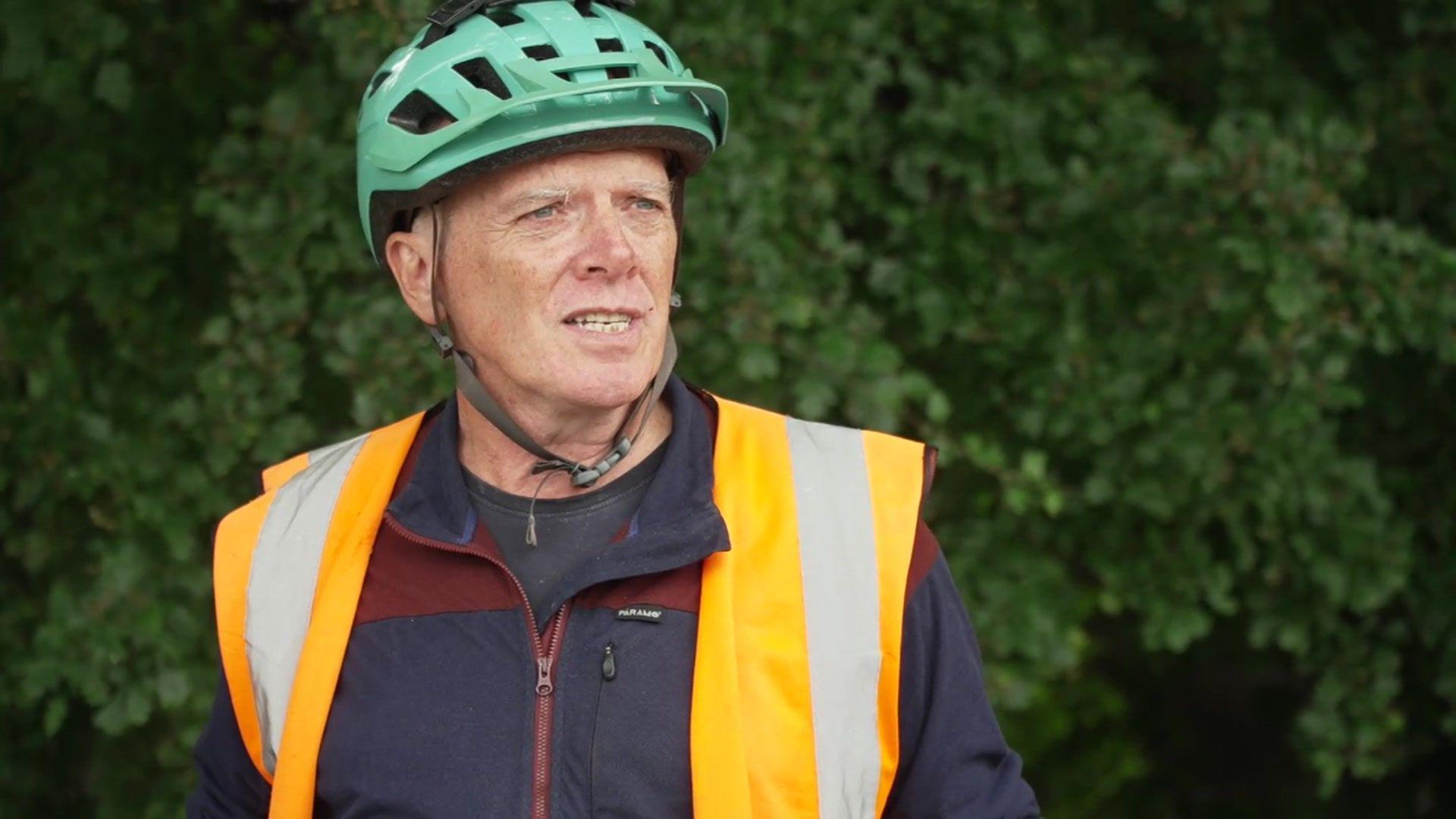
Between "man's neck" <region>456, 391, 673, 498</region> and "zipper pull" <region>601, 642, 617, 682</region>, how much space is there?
0.29 metres

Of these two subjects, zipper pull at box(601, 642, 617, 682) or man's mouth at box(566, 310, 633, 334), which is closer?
zipper pull at box(601, 642, 617, 682)

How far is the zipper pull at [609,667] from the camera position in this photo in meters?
2.16

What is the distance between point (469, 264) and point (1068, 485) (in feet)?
6.62

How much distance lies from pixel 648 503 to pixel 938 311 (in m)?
1.70

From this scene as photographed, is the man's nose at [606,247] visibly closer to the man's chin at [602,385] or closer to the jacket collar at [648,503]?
the man's chin at [602,385]

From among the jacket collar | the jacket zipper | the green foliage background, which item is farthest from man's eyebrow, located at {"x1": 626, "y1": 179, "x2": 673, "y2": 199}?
the green foliage background

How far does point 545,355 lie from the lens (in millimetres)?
2350

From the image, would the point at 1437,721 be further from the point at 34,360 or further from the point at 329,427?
the point at 34,360

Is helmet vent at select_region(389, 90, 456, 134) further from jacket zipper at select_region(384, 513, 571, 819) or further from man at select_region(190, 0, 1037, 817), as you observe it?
jacket zipper at select_region(384, 513, 571, 819)

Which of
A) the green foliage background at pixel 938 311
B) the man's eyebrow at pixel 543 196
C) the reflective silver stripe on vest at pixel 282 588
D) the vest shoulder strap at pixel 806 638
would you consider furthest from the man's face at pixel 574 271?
the green foliage background at pixel 938 311

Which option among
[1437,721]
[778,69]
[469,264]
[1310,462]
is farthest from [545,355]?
[1437,721]

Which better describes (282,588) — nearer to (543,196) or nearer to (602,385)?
(602,385)

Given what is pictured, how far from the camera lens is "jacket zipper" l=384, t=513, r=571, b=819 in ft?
6.97

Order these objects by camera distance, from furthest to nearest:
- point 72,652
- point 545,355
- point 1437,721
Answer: point 1437,721 < point 72,652 < point 545,355
